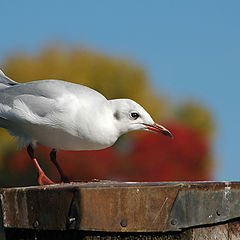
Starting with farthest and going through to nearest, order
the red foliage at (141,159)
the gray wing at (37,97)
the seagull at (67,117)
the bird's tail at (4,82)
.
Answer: the red foliage at (141,159)
the bird's tail at (4,82)
the gray wing at (37,97)
the seagull at (67,117)

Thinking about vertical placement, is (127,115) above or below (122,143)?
above

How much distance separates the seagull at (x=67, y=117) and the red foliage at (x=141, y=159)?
2228cm

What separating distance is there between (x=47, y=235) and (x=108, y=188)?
525mm

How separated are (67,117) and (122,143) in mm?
27288

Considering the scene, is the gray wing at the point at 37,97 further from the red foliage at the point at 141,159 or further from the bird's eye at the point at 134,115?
the red foliage at the point at 141,159

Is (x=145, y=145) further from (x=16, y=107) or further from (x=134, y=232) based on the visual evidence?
(x=134, y=232)

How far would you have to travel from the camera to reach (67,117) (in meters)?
5.47

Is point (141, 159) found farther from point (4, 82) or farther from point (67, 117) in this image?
point (67, 117)

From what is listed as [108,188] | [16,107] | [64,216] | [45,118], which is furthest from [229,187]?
[16,107]

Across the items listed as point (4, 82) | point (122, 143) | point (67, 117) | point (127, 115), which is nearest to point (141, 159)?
point (122, 143)

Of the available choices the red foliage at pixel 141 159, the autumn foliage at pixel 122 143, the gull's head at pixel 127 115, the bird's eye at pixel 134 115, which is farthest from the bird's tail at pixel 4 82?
the red foliage at pixel 141 159

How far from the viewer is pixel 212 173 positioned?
116 feet

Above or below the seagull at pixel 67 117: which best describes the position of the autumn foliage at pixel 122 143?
below

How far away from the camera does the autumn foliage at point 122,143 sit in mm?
29641
